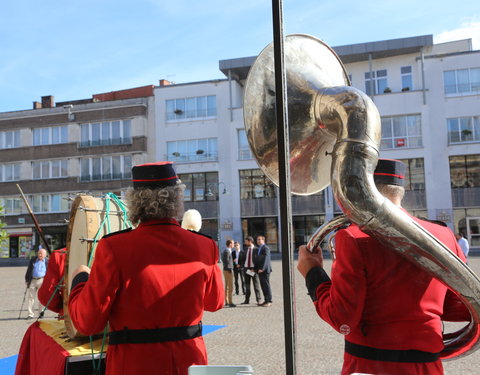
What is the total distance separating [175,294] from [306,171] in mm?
887

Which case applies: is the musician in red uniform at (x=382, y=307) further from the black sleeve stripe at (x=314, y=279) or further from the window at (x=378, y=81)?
the window at (x=378, y=81)

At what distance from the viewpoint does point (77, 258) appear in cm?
314

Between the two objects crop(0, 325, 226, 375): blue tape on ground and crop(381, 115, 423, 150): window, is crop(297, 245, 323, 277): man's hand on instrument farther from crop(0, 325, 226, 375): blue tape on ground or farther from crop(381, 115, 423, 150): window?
crop(381, 115, 423, 150): window

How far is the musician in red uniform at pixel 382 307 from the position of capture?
210 cm

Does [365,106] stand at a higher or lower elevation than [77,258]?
higher

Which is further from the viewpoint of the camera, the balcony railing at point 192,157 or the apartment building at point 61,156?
the apartment building at point 61,156

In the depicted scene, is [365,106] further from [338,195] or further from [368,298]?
[368,298]

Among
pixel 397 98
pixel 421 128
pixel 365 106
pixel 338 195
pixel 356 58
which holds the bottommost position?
pixel 338 195

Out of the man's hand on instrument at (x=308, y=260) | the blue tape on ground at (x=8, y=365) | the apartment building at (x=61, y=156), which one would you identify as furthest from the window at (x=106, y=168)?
the man's hand on instrument at (x=308, y=260)

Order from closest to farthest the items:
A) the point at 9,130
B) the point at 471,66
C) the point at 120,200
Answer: the point at 120,200
the point at 471,66
the point at 9,130

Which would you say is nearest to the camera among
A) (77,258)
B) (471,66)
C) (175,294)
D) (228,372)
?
(228,372)

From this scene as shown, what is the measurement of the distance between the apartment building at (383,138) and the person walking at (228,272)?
18.3 metres

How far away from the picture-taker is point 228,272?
12.1 m

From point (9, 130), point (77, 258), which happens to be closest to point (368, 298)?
point (77, 258)
